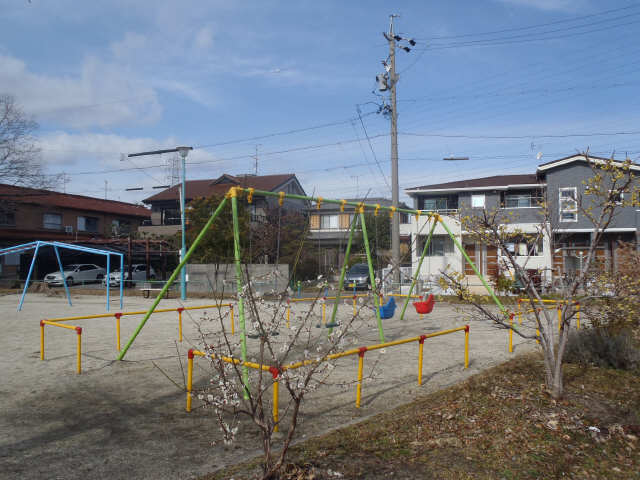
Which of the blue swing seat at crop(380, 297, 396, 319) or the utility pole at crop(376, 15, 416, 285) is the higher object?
the utility pole at crop(376, 15, 416, 285)

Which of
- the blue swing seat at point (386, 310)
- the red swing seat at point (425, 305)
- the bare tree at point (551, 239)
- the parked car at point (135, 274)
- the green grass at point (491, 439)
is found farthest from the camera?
the parked car at point (135, 274)

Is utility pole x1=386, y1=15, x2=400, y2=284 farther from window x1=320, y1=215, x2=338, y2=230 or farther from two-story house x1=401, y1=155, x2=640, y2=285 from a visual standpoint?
window x1=320, y1=215, x2=338, y2=230

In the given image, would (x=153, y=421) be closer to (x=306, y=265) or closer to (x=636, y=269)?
(x=636, y=269)

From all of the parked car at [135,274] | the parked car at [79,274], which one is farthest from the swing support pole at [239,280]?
the parked car at [135,274]

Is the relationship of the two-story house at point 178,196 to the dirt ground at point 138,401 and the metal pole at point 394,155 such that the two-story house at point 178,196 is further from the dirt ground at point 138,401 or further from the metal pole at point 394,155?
the dirt ground at point 138,401

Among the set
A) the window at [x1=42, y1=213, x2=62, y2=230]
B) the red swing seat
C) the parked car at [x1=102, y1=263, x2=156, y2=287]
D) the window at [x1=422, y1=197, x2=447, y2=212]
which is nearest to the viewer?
the red swing seat

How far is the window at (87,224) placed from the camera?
38.7 metres

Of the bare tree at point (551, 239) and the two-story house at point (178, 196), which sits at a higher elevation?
the two-story house at point (178, 196)

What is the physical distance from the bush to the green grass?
101 centimetres

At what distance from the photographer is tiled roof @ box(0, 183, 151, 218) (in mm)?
33375

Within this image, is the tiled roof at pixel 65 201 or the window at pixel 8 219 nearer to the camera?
the tiled roof at pixel 65 201

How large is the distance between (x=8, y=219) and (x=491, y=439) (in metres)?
38.2

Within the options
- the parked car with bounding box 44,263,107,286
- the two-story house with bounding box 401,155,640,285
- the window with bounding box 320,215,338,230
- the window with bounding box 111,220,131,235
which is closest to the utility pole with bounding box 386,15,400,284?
the two-story house with bounding box 401,155,640,285

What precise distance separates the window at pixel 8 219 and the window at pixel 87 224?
485 centimetres
